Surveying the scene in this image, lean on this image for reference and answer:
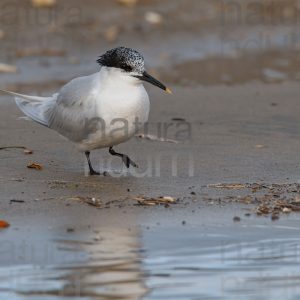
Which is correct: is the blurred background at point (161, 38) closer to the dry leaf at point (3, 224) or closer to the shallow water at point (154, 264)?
the dry leaf at point (3, 224)

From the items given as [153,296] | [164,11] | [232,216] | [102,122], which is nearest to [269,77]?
[164,11]

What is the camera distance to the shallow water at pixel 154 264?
4.50 meters

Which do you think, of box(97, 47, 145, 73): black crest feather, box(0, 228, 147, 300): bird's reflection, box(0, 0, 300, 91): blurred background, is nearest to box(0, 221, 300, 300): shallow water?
box(0, 228, 147, 300): bird's reflection

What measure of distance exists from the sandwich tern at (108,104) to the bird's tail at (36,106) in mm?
239

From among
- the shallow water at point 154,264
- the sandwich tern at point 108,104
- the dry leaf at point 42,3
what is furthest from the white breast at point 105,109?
the dry leaf at point 42,3

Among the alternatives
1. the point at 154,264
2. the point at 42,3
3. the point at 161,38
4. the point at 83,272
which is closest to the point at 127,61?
the point at 154,264

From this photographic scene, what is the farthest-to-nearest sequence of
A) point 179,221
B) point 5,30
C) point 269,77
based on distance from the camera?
1. point 5,30
2. point 269,77
3. point 179,221

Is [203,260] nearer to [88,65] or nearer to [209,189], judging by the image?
[209,189]

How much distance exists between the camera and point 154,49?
11086 mm

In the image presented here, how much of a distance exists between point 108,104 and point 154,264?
6.00 feet

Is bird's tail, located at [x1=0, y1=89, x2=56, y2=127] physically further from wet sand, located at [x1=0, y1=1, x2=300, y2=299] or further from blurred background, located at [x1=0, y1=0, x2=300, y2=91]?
blurred background, located at [x1=0, y1=0, x2=300, y2=91]

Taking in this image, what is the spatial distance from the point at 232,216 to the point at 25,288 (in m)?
1.56

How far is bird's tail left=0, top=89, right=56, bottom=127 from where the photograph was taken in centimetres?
708

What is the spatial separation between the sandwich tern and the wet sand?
0.26 metres
